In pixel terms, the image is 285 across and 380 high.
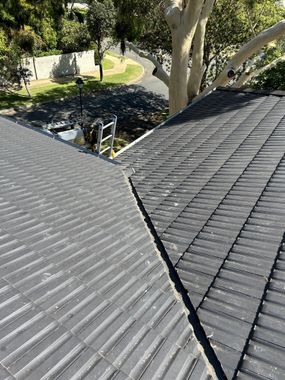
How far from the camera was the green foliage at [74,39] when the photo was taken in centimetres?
4050

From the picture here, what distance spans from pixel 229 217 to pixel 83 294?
3.05m

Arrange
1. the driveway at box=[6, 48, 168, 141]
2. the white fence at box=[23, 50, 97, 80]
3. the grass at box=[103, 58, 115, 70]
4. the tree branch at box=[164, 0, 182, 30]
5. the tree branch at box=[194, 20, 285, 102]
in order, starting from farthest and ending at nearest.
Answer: the grass at box=[103, 58, 115, 70] < the white fence at box=[23, 50, 97, 80] < the driveway at box=[6, 48, 168, 141] < the tree branch at box=[164, 0, 182, 30] < the tree branch at box=[194, 20, 285, 102]

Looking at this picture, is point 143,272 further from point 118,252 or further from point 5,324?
point 5,324

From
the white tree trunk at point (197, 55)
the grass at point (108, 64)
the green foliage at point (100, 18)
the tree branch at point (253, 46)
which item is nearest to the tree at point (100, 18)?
the green foliage at point (100, 18)

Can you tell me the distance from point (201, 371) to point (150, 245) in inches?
90.1

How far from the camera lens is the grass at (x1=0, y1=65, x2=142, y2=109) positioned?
30.9 meters

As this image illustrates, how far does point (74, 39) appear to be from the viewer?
40.7 metres

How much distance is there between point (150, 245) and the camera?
550cm

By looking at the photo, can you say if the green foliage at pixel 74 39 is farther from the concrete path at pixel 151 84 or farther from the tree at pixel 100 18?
the concrete path at pixel 151 84

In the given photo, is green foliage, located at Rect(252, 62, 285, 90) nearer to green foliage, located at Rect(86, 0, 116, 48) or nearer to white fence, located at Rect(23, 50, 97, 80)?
green foliage, located at Rect(86, 0, 116, 48)

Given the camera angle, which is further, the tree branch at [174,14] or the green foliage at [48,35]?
the green foliage at [48,35]

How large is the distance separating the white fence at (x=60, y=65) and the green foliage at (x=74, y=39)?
144cm

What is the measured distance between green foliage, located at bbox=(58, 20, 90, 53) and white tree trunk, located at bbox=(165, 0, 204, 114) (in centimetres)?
2674

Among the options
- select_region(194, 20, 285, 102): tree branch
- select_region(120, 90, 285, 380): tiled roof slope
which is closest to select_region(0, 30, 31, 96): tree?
select_region(194, 20, 285, 102): tree branch
